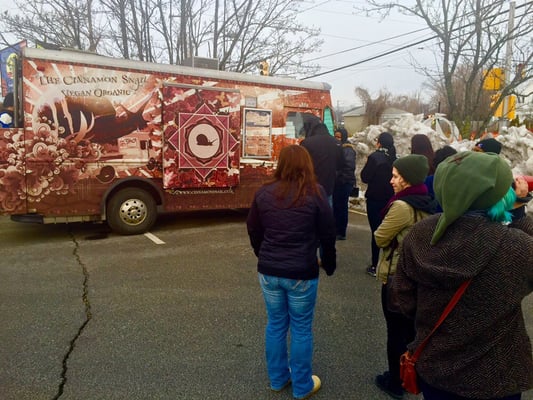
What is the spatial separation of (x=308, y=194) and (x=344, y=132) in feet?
18.8

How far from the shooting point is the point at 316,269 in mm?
2834

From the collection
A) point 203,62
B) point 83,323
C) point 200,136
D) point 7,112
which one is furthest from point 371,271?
point 203,62

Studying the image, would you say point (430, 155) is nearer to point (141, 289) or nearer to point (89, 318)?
point (141, 289)

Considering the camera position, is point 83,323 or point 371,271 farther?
point 371,271

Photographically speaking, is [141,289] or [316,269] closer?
[316,269]

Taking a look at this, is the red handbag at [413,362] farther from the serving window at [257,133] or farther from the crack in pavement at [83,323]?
→ the serving window at [257,133]

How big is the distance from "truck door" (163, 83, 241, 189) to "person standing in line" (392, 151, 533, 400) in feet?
20.4

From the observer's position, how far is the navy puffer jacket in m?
2.76

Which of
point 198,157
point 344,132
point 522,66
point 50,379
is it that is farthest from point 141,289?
point 522,66

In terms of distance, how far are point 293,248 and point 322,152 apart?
3.05 metres

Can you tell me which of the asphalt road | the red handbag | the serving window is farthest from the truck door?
the red handbag

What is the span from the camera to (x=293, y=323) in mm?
2869

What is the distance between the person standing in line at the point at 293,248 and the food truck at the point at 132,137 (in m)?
4.13

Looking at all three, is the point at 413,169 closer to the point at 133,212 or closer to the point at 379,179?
the point at 379,179
